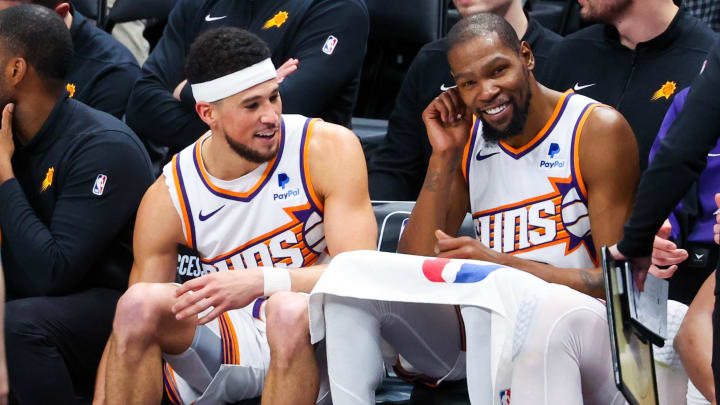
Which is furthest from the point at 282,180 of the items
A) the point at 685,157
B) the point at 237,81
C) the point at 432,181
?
the point at 685,157

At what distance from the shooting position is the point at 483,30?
356cm

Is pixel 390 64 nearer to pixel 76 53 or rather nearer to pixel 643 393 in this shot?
pixel 76 53

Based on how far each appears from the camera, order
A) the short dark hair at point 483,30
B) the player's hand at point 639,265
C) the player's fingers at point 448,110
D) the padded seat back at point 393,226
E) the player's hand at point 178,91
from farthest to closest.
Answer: the player's hand at point 178,91
the padded seat back at point 393,226
the player's fingers at point 448,110
the short dark hair at point 483,30
the player's hand at point 639,265

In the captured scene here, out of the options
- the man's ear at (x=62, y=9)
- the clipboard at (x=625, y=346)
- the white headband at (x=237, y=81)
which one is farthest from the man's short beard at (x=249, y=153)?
the man's ear at (x=62, y=9)

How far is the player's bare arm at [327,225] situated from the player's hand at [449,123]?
0.24m

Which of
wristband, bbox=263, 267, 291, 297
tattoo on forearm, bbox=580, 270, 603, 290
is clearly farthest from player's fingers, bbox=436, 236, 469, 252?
wristband, bbox=263, 267, 291, 297

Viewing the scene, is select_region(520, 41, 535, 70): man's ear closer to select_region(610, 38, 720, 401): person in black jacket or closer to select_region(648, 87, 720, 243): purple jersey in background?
select_region(648, 87, 720, 243): purple jersey in background

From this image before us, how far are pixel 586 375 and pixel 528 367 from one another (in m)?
0.22

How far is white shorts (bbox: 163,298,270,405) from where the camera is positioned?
11.3 ft

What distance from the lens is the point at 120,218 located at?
3910mm

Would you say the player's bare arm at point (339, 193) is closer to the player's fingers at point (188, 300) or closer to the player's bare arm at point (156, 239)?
the player's fingers at point (188, 300)

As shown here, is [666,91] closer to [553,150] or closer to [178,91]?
[553,150]

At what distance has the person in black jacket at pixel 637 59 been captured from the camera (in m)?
3.74

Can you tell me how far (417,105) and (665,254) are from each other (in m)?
1.50
